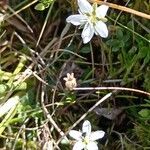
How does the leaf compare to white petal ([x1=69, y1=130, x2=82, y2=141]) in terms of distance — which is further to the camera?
the leaf

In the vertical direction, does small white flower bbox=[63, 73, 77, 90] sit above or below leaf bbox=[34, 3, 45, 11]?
below

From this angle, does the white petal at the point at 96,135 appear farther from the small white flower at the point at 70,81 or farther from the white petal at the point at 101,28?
the white petal at the point at 101,28

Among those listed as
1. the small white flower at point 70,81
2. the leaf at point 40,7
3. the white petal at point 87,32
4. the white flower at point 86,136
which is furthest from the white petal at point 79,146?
the leaf at point 40,7

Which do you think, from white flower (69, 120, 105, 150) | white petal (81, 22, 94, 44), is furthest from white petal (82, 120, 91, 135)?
white petal (81, 22, 94, 44)

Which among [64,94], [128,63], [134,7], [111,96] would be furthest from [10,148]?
[134,7]

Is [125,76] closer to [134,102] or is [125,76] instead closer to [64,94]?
[134,102]

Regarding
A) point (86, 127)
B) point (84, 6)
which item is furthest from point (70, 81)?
point (84, 6)

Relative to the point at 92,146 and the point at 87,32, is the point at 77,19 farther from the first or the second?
the point at 92,146

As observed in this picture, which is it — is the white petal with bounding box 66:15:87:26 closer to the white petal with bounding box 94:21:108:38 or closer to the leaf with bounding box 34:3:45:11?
the white petal with bounding box 94:21:108:38
